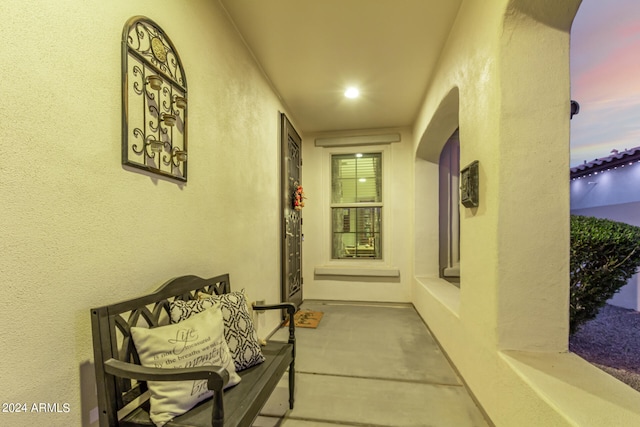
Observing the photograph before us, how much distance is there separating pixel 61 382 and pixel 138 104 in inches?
43.1

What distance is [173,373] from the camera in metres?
0.86

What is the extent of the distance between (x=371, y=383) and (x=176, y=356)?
1.53m

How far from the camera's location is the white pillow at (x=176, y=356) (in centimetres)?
98

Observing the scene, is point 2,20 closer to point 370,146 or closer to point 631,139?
point 370,146

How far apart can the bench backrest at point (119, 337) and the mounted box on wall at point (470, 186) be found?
5.88 ft

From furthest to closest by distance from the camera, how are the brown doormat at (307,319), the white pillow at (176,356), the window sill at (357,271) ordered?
the window sill at (357,271), the brown doormat at (307,319), the white pillow at (176,356)

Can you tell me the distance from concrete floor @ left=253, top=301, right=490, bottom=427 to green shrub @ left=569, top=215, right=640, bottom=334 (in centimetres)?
123

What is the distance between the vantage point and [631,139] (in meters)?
3.60

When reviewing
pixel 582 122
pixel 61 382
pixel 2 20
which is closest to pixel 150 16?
pixel 2 20

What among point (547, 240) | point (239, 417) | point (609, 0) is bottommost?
point (239, 417)

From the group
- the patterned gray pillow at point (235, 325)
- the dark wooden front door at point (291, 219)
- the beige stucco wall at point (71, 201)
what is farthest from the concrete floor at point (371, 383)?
the beige stucco wall at point (71, 201)

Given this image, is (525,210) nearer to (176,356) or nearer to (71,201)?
(176,356)

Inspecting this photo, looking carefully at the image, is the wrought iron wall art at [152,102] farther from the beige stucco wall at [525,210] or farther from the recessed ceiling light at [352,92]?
the recessed ceiling light at [352,92]

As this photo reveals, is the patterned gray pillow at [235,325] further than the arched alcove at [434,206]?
No
